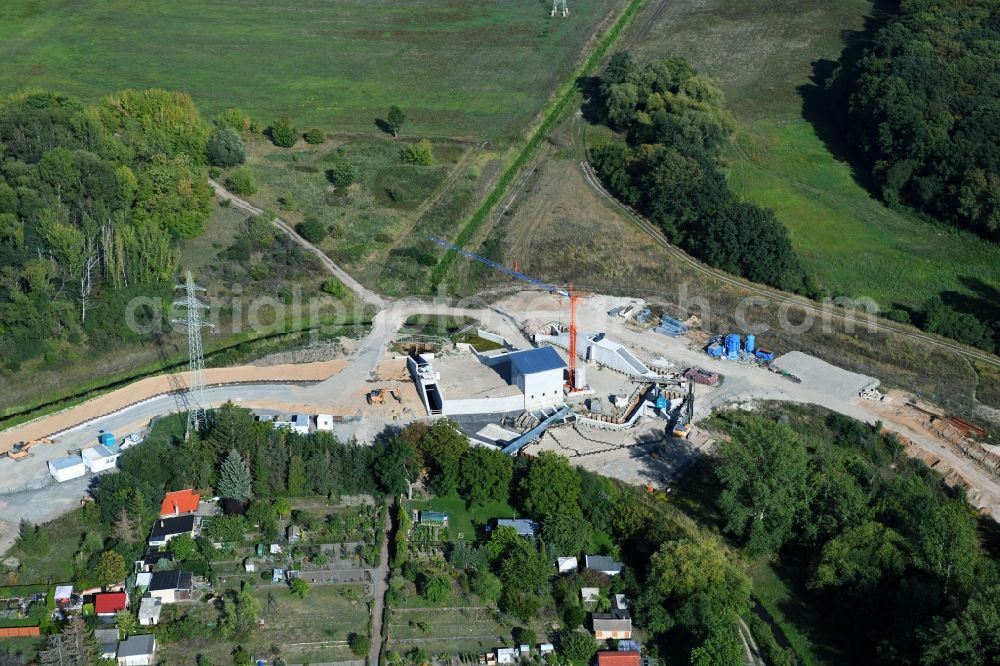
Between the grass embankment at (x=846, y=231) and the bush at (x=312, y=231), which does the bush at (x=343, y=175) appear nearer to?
the bush at (x=312, y=231)

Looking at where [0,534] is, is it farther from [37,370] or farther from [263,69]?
[263,69]

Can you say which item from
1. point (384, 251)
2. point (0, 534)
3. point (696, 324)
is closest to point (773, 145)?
point (696, 324)

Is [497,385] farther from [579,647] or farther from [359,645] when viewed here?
[359,645]

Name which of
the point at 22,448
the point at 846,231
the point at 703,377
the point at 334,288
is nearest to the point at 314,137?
the point at 334,288

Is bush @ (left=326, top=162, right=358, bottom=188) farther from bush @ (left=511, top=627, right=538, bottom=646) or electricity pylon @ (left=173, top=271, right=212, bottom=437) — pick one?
bush @ (left=511, top=627, right=538, bottom=646)

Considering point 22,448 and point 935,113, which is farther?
point 935,113

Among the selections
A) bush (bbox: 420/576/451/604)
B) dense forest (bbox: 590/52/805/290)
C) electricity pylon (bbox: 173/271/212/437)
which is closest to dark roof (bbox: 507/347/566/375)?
bush (bbox: 420/576/451/604)

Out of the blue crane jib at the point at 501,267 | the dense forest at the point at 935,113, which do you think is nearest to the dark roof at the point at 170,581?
the blue crane jib at the point at 501,267
